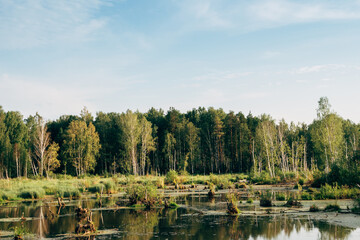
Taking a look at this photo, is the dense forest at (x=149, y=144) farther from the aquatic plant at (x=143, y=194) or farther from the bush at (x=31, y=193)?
the aquatic plant at (x=143, y=194)

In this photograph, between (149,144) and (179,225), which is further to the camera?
(149,144)

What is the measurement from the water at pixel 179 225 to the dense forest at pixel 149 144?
40044 millimetres

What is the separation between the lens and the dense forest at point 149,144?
216 feet

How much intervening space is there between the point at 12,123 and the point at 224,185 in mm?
51561

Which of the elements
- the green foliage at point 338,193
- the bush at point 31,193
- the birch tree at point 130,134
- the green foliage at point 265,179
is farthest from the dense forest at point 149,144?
the green foliage at point 338,193

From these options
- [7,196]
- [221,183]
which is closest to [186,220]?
[7,196]

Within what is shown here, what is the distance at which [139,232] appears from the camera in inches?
664

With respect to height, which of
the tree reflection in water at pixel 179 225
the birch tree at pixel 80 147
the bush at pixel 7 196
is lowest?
the tree reflection in water at pixel 179 225

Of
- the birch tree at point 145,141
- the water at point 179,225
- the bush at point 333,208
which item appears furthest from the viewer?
the birch tree at point 145,141

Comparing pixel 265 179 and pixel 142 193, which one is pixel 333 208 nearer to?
pixel 142 193

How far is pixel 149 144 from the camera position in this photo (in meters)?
74.6

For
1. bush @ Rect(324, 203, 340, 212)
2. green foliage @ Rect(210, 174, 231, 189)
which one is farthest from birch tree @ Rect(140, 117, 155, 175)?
bush @ Rect(324, 203, 340, 212)

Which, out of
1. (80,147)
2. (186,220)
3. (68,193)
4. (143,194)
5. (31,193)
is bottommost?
(186,220)

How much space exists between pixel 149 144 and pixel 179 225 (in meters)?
56.6
